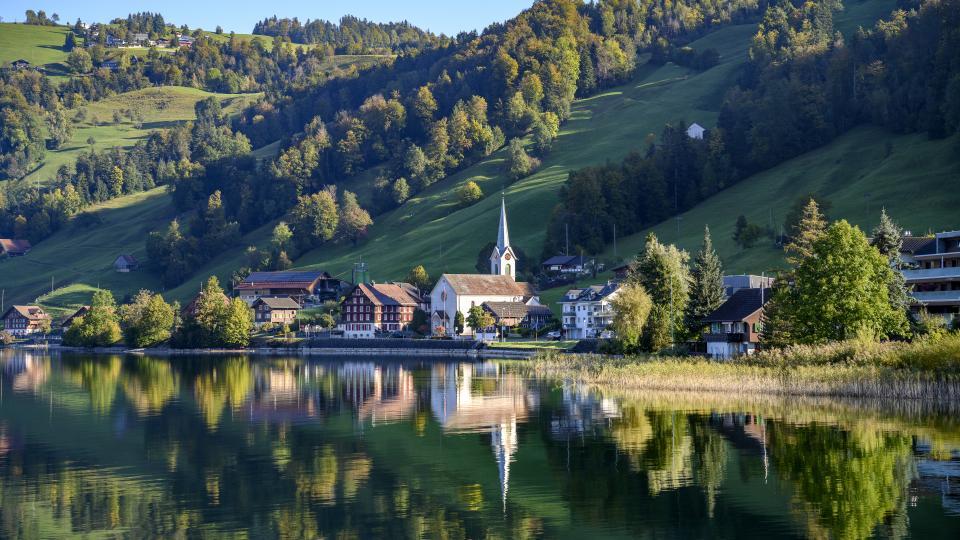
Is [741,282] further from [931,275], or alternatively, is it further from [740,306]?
[931,275]

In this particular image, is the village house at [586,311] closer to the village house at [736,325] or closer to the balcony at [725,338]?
the village house at [736,325]

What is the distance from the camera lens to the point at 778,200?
5787 inches

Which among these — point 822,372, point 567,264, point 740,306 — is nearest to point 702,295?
point 740,306

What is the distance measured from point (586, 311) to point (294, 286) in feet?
212

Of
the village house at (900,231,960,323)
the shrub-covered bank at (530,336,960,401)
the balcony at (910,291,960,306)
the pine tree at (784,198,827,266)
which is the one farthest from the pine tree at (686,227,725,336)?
the balcony at (910,291,960,306)

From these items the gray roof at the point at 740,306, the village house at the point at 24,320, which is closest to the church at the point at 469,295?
the gray roof at the point at 740,306

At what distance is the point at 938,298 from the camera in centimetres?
8812

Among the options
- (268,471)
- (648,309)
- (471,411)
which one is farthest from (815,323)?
(268,471)

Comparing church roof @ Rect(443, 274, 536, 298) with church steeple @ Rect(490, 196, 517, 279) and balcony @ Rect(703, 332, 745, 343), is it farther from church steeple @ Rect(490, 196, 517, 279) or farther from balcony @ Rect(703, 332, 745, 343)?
balcony @ Rect(703, 332, 745, 343)

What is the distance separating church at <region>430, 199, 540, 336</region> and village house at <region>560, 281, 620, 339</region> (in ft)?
40.8

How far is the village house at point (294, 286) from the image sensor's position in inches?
6949

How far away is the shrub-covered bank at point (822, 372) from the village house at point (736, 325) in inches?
442

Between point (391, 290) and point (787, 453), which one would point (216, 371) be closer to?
point (391, 290)

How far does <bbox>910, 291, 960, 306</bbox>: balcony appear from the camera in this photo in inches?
3433
